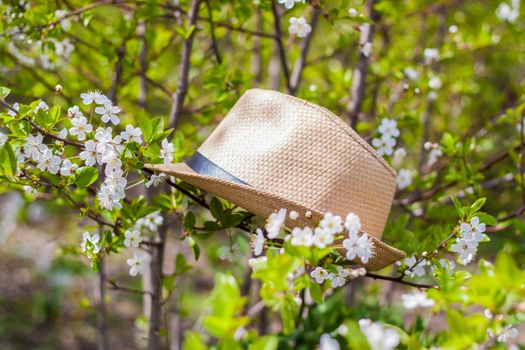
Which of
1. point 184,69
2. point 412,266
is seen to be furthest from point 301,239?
point 184,69

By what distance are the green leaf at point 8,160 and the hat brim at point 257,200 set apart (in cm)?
35

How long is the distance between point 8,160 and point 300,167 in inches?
31.5

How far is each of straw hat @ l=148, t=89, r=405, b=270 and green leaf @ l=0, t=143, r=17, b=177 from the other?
375 millimetres

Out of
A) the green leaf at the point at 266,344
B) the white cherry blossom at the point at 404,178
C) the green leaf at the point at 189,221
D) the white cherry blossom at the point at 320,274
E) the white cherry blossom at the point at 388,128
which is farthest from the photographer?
the white cherry blossom at the point at 404,178

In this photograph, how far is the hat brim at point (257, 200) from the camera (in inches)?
59.7

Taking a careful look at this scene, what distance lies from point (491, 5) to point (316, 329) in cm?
264

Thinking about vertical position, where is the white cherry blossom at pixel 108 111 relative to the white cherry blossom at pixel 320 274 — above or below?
above

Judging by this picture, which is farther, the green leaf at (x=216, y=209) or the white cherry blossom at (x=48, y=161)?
the green leaf at (x=216, y=209)

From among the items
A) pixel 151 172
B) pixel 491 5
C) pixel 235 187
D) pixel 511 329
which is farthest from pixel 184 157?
pixel 491 5

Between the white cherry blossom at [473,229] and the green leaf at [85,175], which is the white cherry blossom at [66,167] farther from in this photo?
the white cherry blossom at [473,229]

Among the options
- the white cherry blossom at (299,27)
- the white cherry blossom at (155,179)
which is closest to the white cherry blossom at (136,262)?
the white cherry blossom at (155,179)

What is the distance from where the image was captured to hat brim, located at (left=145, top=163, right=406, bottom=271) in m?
1.52

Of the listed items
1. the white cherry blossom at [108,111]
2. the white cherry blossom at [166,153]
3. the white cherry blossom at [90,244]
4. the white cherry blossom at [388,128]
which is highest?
the white cherry blossom at [388,128]

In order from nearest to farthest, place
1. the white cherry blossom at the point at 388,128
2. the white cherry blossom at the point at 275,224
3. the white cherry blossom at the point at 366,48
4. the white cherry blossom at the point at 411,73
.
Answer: the white cherry blossom at the point at 275,224 < the white cherry blossom at the point at 388,128 < the white cherry blossom at the point at 366,48 < the white cherry blossom at the point at 411,73
